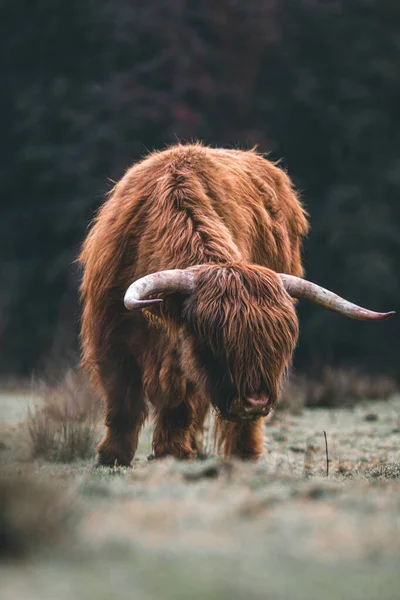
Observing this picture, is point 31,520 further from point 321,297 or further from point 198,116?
point 198,116

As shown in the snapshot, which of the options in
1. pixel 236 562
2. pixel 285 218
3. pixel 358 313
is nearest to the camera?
pixel 236 562

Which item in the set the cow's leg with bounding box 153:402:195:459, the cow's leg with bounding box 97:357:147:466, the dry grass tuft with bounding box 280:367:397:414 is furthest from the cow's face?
the dry grass tuft with bounding box 280:367:397:414

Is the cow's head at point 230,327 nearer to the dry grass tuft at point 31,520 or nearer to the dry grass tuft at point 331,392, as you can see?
the dry grass tuft at point 31,520

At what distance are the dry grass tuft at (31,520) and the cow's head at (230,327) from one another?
1.95m

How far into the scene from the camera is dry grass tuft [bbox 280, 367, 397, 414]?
382 inches

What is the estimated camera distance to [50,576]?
2096 mm

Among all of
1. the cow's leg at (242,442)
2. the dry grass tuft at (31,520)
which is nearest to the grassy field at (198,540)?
the dry grass tuft at (31,520)

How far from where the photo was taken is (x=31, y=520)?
7.71ft

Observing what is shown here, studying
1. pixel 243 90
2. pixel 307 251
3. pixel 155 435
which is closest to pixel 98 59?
pixel 243 90

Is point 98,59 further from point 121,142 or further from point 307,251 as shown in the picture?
point 307,251

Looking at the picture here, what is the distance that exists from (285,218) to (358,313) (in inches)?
86.5

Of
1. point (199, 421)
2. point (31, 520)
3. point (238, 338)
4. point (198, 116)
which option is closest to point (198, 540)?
point (31, 520)

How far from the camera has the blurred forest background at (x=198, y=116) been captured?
62.9 feet

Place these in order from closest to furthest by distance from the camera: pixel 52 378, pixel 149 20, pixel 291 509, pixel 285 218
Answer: pixel 291 509
pixel 285 218
pixel 52 378
pixel 149 20
